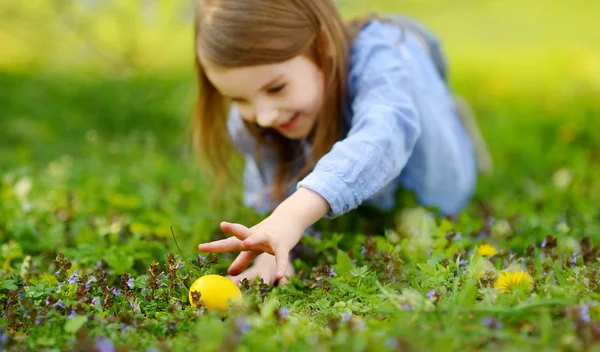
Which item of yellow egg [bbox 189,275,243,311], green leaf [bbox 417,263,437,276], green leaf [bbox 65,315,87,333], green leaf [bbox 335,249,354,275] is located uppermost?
green leaf [bbox 65,315,87,333]

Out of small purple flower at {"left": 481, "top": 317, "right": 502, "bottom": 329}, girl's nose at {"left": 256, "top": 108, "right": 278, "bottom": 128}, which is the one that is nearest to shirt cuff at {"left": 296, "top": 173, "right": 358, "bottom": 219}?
girl's nose at {"left": 256, "top": 108, "right": 278, "bottom": 128}

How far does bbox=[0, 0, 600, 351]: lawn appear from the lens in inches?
71.4

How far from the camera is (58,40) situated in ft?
25.0

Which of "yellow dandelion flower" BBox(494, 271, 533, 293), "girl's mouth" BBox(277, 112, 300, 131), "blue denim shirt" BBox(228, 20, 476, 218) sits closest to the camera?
"yellow dandelion flower" BBox(494, 271, 533, 293)

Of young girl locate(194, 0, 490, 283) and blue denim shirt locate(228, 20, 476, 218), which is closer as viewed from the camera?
young girl locate(194, 0, 490, 283)

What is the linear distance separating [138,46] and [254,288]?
577 cm

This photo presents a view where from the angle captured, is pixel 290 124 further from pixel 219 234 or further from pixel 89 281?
pixel 89 281

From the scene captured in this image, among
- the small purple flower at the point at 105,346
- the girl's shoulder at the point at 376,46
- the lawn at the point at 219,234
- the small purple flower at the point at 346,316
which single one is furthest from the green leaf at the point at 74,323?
the girl's shoulder at the point at 376,46

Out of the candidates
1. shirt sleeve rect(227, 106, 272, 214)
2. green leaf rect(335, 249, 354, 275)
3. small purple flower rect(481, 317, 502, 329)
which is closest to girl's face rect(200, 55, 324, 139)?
shirt sleeve rect(227, 106, 272, 214)

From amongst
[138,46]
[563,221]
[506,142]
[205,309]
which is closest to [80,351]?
[205,309]

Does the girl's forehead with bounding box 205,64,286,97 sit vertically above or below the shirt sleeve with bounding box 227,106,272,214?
above

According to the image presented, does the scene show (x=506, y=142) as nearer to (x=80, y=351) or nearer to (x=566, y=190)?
(x=566, y=190)

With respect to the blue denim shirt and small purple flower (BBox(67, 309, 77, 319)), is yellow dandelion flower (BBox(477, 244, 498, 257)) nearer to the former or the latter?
the blue denim shirt

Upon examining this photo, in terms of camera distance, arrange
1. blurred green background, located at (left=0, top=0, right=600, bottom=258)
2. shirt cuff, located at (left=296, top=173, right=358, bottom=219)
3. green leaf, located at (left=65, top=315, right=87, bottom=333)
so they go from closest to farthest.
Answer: green leaf, located at (left=65, top=315, right=87, bottom=333)
shirt cuff, located at (left=296, top=173, right=358, bottom=219)
blurred green background, located at (left=0, top=0, right=600, bottom=258)
